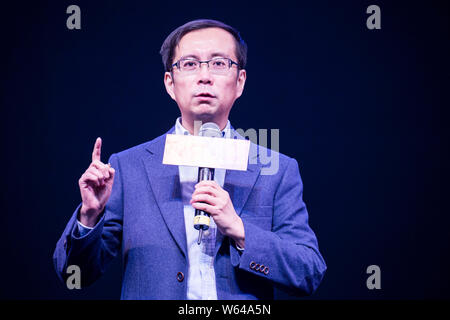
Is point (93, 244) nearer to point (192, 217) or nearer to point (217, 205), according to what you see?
point (192, 217)

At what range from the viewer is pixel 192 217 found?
177cm

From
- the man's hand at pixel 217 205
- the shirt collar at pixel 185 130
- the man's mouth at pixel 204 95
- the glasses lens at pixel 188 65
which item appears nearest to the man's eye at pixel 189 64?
the glasses lens at pixel 188 65

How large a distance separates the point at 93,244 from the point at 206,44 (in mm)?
976

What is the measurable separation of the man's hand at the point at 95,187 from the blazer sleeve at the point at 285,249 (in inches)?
20.2

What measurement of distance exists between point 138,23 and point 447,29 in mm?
1993

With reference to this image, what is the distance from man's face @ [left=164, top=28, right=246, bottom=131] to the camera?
6.34 feet

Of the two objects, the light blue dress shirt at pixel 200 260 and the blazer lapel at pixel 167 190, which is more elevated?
the blazer lapel at pixel 167 190

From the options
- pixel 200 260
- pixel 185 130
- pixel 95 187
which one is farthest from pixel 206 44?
pixel 200 260

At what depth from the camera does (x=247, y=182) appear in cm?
186

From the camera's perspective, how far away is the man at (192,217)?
5.32ft

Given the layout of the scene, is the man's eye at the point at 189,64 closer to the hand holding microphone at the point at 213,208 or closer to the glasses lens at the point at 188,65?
the glasses lens at the point at 188,65
